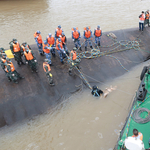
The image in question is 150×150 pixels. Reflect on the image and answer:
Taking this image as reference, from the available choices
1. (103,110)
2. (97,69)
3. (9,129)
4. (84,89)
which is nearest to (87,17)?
(97,69)

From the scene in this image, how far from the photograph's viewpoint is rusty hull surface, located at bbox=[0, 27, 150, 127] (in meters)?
8.15

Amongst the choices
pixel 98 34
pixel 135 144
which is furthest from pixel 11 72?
pixel 135 144

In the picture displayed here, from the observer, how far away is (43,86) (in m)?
9.05

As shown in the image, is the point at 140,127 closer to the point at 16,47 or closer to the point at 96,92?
the point at 96,92

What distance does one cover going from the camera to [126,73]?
1098 cm

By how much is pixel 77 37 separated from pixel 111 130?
22.2 ft

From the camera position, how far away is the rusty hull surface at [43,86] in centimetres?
815

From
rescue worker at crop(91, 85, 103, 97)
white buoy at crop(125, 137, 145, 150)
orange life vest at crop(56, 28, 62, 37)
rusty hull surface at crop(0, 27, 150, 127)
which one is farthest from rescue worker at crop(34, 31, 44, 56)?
white buoy at crop(125, 137, 145, 150)

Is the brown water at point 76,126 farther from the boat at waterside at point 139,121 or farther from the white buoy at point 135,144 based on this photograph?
the white buoy at point 135,144

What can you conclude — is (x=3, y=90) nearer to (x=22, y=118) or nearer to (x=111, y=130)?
(x=22, y=118)

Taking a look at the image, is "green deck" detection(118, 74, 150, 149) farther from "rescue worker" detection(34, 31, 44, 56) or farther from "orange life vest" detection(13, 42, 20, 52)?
"orange life vest" detection(13, 42, 20, 52)

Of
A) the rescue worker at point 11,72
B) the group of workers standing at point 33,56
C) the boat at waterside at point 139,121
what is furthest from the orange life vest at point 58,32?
the boat at waterside at point 139,121

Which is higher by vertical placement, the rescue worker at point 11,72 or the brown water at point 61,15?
the brown water at point 61,15

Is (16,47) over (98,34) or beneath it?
over
